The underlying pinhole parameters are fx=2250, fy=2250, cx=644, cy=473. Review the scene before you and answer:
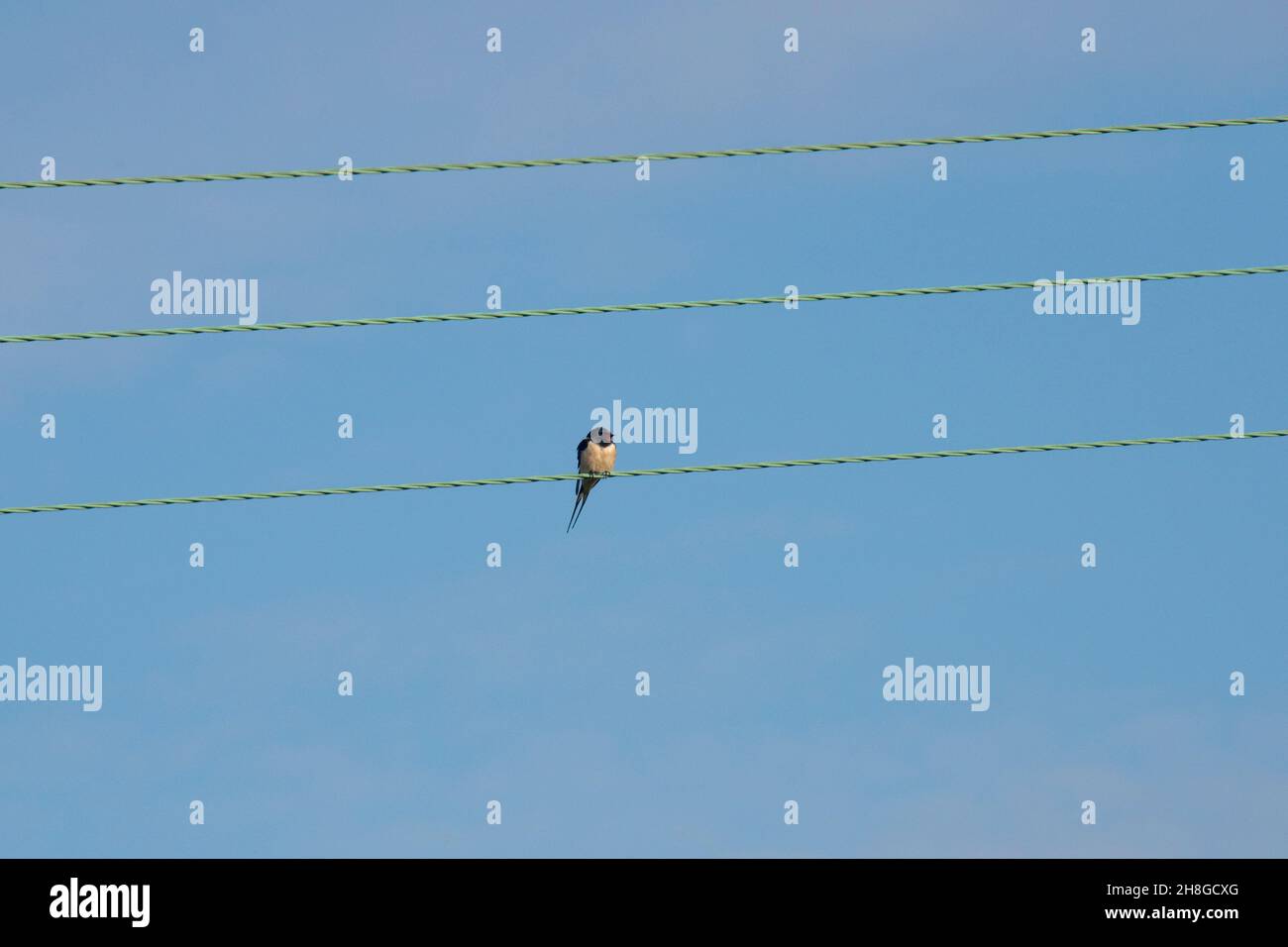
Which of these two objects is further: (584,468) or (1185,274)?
(584,468)

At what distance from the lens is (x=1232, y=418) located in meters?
16.1

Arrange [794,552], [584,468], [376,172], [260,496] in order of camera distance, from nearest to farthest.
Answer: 1. [260,496]
2. [376,172]
3. [794,552]
4. [584,468]

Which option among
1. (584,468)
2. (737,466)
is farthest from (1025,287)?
(584,468)

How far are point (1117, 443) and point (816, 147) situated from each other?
303cm

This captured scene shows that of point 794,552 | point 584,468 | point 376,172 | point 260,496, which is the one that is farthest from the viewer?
point 584,468

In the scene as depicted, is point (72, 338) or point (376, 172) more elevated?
point (376, 172)

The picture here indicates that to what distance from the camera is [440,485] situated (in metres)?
15.6

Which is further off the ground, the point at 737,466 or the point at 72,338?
the point at 72,338

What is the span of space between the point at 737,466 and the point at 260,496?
10.8 feet

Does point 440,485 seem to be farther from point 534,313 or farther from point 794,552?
point 794,552

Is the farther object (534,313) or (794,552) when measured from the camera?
(794,552)

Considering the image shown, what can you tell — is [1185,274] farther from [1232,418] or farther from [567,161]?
[567,161]

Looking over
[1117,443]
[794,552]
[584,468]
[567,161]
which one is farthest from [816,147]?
[584,468]

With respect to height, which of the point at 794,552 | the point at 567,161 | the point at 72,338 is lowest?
the point at 794,552
